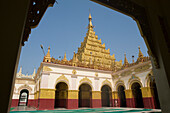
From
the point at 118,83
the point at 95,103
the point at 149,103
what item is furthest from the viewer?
the point at 118,83

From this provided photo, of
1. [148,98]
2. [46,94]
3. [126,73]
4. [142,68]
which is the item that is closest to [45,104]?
[46,94]

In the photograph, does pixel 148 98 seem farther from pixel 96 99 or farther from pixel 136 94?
pixel 96 99

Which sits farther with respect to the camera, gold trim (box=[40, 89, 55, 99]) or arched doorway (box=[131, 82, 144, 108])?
arched doorway (box=[131, 82, 144, 108])

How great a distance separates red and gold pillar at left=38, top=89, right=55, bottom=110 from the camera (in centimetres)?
1177

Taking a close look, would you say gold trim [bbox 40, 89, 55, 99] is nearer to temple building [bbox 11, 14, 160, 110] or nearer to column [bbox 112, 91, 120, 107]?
temple building [bbox 11, 14, 160, 110]

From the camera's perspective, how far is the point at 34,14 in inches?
81.5

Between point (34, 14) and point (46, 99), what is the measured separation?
11664 millimetres

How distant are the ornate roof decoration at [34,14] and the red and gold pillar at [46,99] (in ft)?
37.3

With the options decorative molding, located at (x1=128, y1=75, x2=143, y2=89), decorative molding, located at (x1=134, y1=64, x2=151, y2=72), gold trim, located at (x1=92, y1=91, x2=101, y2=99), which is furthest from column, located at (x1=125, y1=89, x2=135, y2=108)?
gold trim, located at (x1=92, y1=91, x2=101, y2=99)

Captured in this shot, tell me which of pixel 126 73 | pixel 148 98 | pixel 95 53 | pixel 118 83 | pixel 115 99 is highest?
pixel 95 53

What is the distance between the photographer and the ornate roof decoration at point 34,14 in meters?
1.96

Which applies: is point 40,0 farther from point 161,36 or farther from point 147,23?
point 161,36

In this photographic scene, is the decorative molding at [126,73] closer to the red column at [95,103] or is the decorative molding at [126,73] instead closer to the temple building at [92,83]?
the temple building at [92,83]

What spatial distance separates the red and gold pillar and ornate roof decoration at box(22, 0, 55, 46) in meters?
11.4
